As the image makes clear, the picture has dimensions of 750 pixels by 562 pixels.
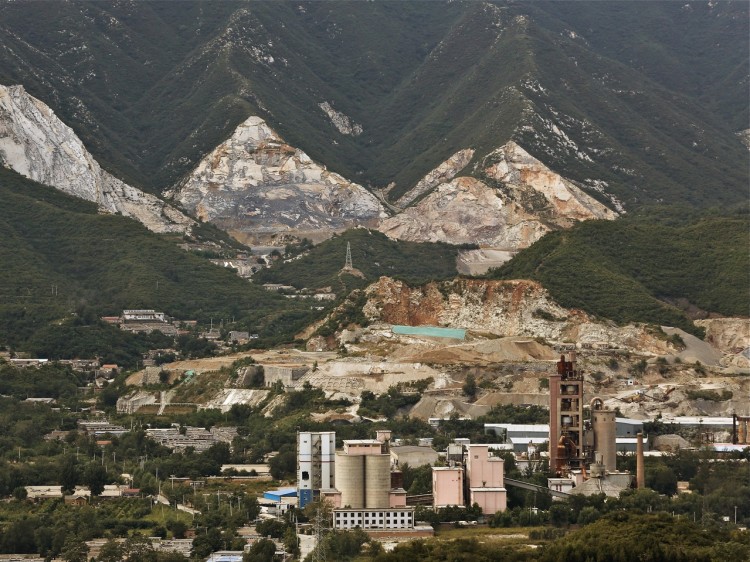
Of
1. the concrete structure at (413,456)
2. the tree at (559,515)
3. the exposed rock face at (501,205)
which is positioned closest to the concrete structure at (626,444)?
the concrete structure at (413,456)

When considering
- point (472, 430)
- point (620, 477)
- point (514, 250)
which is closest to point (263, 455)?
point (472, 430)

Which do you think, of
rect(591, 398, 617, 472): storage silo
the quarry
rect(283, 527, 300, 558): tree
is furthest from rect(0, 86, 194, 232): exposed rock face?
rect(283, 527, 300, 558): tree

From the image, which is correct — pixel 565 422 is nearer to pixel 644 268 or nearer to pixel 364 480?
pixel 364 480

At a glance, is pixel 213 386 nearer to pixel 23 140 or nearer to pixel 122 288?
pixel 122 288

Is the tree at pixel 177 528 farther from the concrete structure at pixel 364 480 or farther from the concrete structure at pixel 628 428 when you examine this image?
the concrete structure at pixel 628 428

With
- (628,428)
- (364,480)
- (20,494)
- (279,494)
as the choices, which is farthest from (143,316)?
(364,480)
